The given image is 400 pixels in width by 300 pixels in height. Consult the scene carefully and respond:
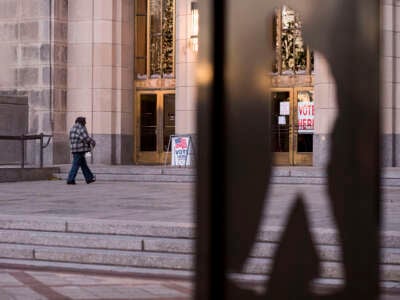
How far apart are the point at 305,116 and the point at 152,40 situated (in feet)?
19.3

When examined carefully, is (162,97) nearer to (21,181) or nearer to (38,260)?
(21,181)

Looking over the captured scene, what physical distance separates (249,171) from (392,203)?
1177 cm

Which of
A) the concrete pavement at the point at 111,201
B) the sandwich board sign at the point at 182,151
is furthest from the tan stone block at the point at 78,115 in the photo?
the concrete pavement at the point at 111,201

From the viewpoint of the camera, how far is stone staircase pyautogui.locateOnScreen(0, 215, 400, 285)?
8000 millimetres

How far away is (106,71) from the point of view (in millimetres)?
24453

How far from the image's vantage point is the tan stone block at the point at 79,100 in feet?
80.1

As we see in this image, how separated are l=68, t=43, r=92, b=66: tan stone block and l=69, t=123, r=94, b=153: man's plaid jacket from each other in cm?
642

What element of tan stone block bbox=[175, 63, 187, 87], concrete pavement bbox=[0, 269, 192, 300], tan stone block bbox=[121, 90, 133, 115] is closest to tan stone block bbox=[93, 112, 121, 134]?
tan stone block bbox=[121, 90, 133, 115]

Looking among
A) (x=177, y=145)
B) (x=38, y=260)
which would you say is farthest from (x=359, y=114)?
(x=177, y=145)

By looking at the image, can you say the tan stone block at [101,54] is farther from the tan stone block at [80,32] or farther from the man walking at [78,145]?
the man walking at [78,145]

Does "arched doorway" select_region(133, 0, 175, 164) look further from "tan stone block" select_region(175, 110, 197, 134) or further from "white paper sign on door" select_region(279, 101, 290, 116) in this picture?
"white paper sign on door" select_region(279, 101, 290, 116)

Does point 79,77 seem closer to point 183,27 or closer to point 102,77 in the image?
point 102,77

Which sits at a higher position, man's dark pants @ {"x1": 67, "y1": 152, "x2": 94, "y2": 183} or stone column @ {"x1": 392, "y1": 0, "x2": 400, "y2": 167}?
stone column @ {"x1": 392, "y1": 0, "x2": 400, "y2": 167}

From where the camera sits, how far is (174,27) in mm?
24984
